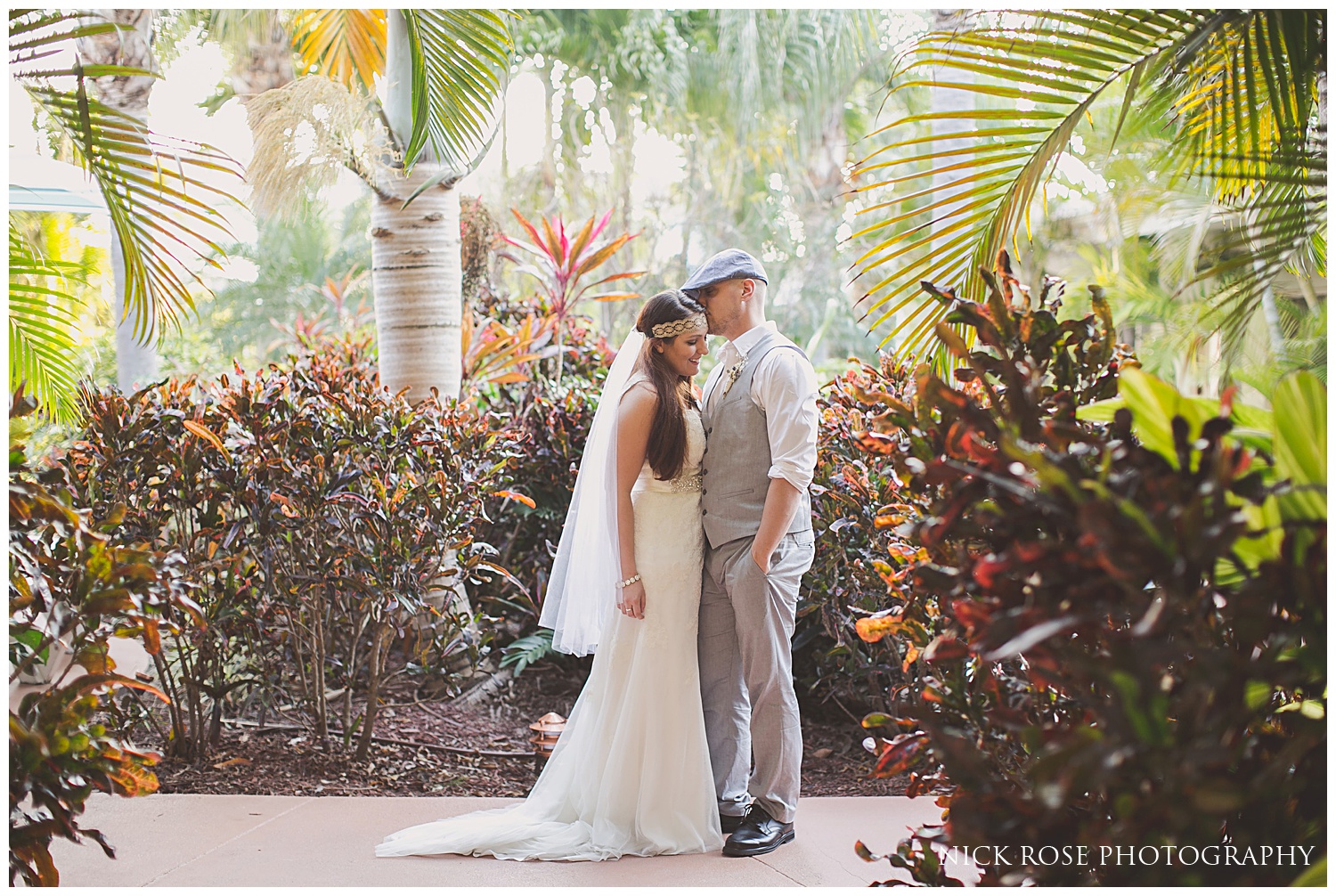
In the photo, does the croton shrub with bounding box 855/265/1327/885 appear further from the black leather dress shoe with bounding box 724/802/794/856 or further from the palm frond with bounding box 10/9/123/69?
the palm frond with bounding box 10/9/123/69

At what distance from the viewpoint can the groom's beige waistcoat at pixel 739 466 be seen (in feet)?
10.5

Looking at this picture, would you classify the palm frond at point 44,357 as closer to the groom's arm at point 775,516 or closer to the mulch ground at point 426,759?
the mulch ground at point 426,759

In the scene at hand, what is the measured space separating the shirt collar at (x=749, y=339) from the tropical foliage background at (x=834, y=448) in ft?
1.43

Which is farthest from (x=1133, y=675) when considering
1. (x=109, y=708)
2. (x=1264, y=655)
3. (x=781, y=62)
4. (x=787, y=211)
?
(x=787, y=211)

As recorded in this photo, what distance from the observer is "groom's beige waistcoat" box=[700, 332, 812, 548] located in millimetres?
3211

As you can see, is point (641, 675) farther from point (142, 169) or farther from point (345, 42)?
point (345, 42)

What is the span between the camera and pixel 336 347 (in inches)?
239

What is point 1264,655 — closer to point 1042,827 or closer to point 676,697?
point 1042,827

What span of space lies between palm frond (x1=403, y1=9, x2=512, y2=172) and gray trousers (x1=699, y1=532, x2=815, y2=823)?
67.4 inches

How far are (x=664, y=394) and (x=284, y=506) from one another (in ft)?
4.77

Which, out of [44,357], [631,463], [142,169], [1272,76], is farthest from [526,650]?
[1272,76]

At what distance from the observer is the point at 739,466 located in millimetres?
3227

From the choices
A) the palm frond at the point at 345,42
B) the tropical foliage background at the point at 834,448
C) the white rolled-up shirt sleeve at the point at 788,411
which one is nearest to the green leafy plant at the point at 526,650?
the tropical foliage background at the point at 834,448

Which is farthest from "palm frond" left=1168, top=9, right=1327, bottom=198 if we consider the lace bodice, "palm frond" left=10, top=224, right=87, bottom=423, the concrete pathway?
"palm frond" left=10, top=224, right=87, bottom=423
